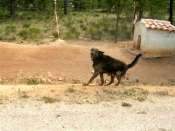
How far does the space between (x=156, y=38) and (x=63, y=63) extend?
12.5ft

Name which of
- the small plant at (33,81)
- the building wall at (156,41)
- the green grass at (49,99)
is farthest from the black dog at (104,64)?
the building wall at (156,41)

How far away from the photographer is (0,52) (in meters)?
18.2

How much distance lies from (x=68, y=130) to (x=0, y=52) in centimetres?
998

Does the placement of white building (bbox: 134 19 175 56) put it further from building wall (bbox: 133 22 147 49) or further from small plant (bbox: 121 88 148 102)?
small plant (bbox: 121 88 148 102)

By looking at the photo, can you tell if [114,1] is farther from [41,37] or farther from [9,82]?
[9,82]

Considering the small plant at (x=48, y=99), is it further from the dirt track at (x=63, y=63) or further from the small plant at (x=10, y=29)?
the small plant at (x=10, y=29)

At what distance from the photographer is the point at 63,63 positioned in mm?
17922

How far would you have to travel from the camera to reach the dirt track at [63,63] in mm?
16644

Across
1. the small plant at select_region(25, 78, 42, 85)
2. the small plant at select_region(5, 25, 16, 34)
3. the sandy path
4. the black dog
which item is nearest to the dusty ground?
the sandy path

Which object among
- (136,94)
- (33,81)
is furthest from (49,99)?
(33,81)

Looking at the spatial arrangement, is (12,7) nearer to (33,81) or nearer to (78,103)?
(33,81)

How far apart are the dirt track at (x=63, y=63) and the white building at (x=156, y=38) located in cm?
56

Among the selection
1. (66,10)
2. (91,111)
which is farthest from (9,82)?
(66,10)

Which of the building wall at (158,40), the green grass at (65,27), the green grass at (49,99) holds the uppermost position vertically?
the green grass at (49,99)
